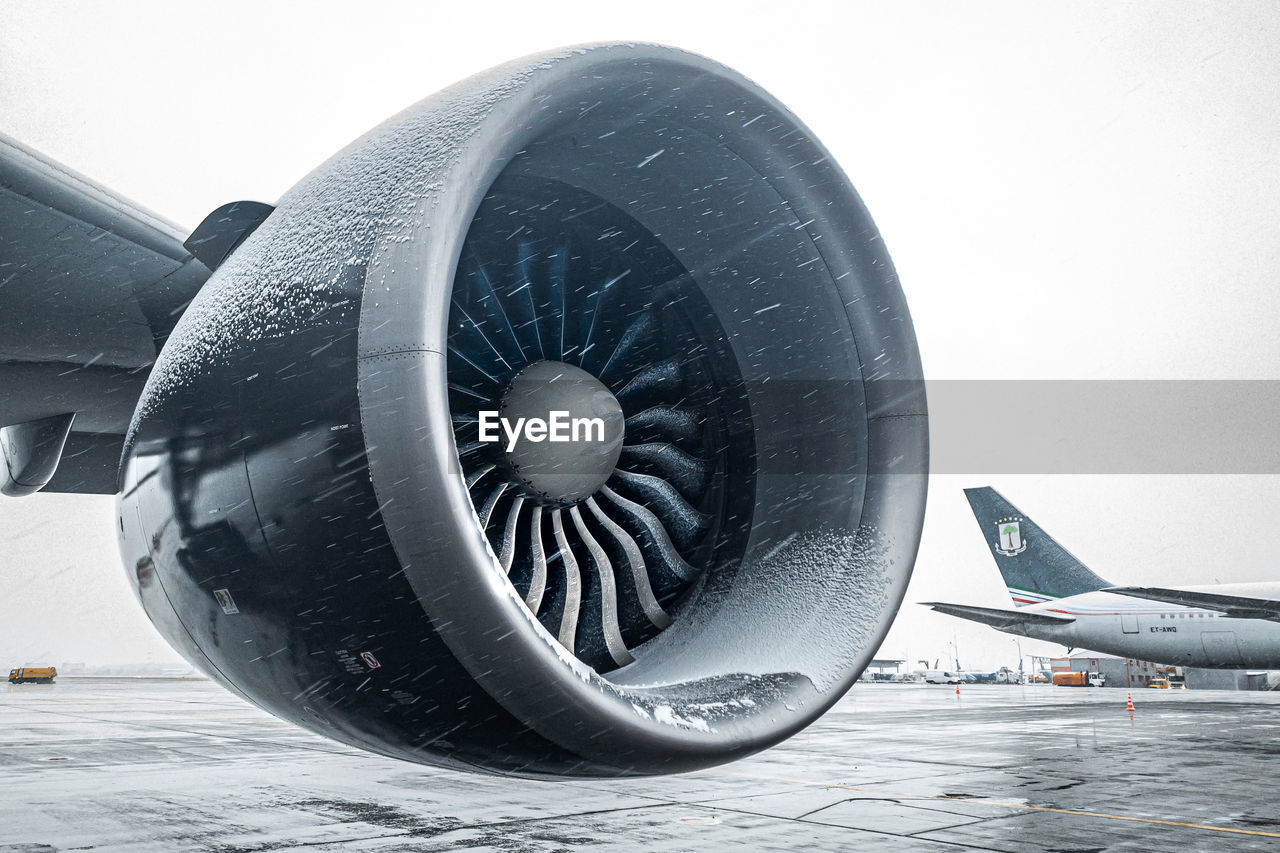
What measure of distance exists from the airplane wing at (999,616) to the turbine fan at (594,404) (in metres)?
21.3

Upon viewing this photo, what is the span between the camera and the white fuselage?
20172 millimetres

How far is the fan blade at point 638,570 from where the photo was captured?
7.50ft

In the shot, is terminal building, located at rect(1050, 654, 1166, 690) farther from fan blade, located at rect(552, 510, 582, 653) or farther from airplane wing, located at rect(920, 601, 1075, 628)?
fan blade, located at rect(552, 510, 582, 653)

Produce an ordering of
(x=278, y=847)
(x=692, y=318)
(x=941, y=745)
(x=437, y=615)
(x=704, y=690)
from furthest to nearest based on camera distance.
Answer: (x=941, y=745) < (x=278, y=847) < (x=692, y=318) < (x=704, y=690) < (x=437, y=615)

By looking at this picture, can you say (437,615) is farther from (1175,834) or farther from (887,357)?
(1175,834)

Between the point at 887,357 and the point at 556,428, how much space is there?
841 mm

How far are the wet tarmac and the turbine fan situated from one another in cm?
155

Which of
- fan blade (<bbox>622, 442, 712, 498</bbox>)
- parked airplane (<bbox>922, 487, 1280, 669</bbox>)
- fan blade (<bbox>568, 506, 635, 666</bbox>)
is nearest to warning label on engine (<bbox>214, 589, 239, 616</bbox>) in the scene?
fan blade (<bbox>568, 506, 635, 666</bbox>)

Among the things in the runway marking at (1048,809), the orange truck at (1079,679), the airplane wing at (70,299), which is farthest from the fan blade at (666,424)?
the orange truck at (1079,679)

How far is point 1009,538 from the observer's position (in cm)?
2572

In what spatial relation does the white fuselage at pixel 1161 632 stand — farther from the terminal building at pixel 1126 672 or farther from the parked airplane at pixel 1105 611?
the terminal building at pixel 1126 672

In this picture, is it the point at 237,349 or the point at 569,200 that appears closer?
the point at 237,349

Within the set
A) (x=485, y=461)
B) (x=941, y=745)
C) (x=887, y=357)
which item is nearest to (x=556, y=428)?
(x=485, y=461)

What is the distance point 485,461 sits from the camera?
6.96 feet
